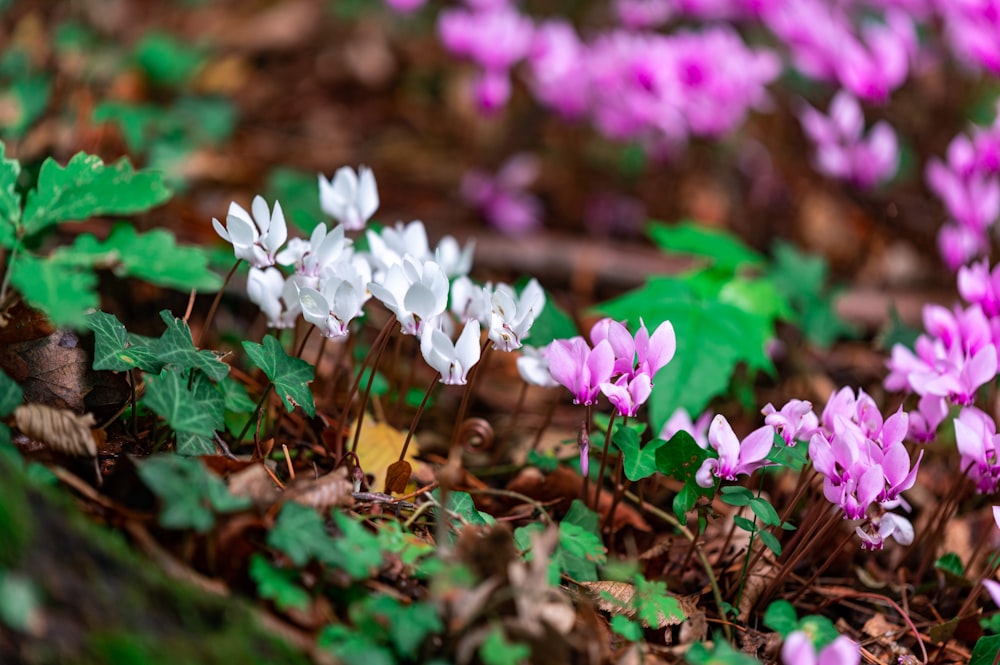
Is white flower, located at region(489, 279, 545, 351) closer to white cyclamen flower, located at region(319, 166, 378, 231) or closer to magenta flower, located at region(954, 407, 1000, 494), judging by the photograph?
white cyclamen flower, located at region(319, 166, 378, 231)

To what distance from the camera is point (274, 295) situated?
1.65m

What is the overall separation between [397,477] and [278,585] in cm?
42

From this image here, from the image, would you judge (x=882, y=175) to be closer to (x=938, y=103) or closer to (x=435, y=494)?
(x=938, y=103)

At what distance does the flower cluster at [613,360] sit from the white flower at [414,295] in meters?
0.21

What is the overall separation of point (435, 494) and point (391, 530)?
0.28m

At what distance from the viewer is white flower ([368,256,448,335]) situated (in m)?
1.43

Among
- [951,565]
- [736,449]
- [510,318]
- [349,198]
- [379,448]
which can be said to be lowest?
[951,565]

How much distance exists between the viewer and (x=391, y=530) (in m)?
1.35

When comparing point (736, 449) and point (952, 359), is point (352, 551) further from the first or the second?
point (952, 359)

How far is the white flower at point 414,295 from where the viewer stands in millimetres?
1433

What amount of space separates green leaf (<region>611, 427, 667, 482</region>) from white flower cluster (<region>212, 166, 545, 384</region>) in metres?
0.25

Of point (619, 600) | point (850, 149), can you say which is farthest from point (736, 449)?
point (850, 149)

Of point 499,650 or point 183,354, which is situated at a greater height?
point 183,354

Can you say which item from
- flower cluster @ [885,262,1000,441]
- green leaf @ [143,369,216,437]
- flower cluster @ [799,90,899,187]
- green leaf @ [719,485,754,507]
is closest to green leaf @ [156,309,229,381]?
green leaf @ [143,369,216,437]
